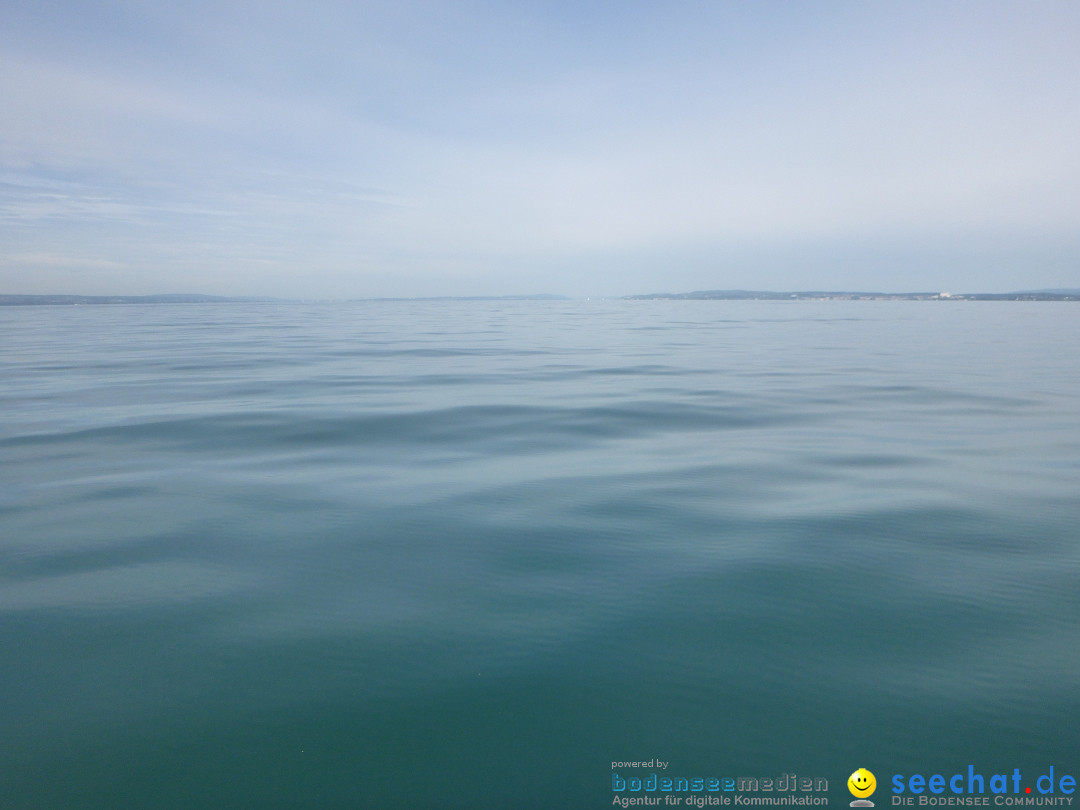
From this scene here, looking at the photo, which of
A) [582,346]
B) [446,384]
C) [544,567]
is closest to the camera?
[544,567]

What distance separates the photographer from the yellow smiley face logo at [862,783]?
2334 millimetres

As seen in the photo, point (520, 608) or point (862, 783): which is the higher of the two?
point (520, 608)

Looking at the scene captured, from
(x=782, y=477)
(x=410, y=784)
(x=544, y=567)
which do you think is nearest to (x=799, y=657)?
(x=544, y=567)

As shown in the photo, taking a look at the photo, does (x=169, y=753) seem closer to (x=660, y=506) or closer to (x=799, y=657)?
(x=799, y=657)

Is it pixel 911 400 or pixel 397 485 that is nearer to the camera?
pixel 397 485

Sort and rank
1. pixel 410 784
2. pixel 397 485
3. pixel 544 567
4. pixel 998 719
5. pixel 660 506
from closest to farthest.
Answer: pixel 410 784
pixel 998 719
pixel 544 567
pixel 660 506
pixel 397 485

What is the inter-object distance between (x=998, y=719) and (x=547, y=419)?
22.0 ft

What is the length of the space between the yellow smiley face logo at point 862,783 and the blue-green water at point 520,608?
3 cm

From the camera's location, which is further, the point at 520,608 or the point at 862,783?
the point at 520,608

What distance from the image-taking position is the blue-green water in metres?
2.46

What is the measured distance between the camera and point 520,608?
3.54m

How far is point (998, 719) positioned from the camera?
2.63m

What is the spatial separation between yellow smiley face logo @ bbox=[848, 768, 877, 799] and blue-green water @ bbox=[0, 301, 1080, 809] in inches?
1.1

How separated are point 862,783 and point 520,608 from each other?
5.68 feet
